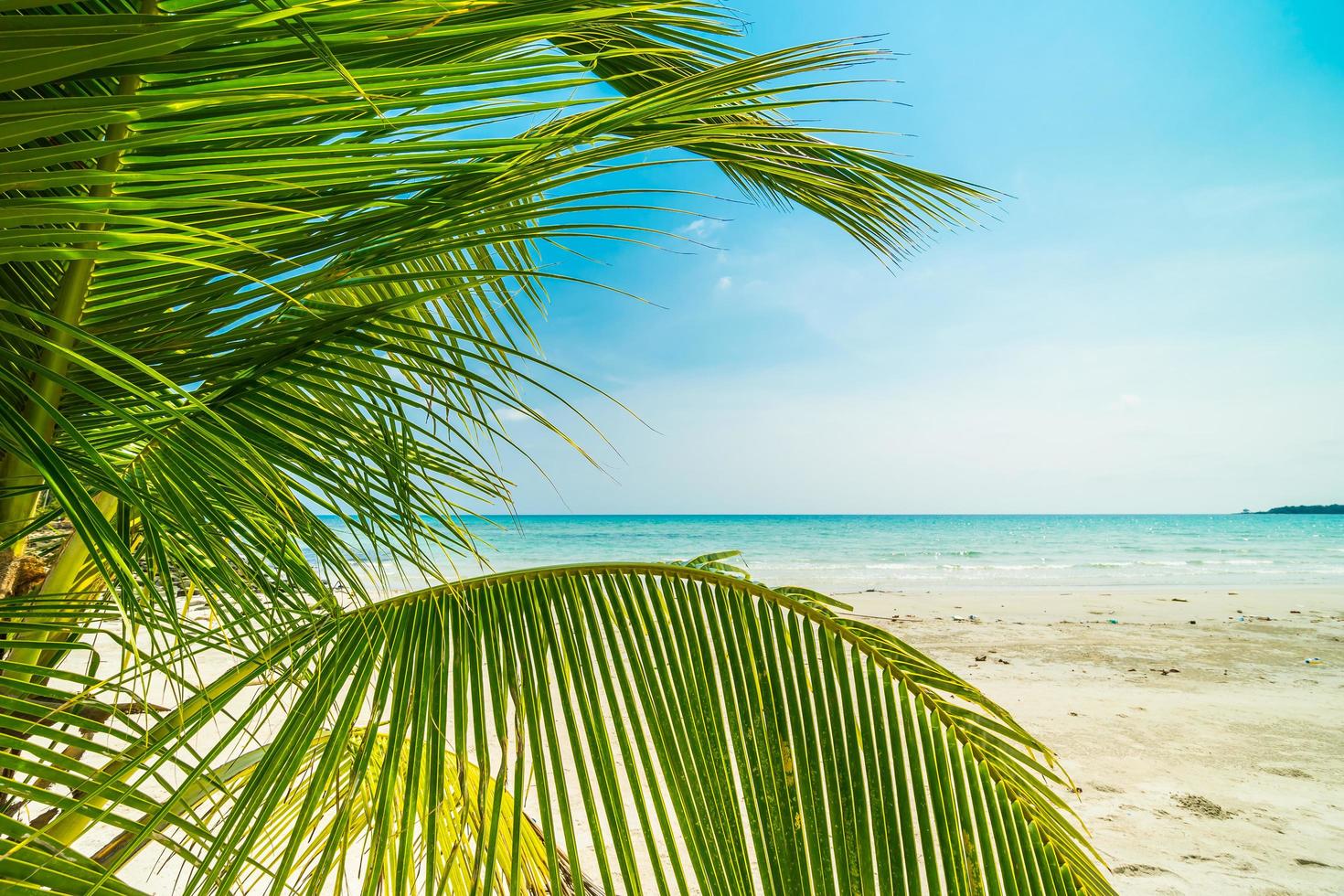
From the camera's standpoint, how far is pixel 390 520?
87cm

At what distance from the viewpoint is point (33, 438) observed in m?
0.49

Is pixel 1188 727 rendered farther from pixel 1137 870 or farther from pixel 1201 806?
pixel 1137 870

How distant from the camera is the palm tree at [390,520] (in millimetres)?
585

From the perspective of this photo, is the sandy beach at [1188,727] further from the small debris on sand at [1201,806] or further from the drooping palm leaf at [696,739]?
the drooping palm leaf at [696,739]

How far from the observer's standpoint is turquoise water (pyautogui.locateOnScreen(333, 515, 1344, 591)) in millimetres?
20266

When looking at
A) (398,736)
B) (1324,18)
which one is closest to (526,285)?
(398,736)

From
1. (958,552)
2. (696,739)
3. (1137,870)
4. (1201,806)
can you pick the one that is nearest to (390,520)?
(696,739)

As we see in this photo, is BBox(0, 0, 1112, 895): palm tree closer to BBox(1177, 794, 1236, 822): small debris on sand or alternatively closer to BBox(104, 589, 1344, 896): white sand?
BBox(104, 589, 1344, 896): white sand

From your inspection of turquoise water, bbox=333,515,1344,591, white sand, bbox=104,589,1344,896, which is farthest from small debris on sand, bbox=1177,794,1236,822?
turquoise water, bbox=333,515,1344,591

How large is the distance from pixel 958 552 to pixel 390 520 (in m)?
32.6

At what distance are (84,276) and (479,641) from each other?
23.6 inches

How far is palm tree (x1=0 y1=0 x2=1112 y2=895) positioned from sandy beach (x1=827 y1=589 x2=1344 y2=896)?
3.58m

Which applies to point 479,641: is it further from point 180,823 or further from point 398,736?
point 180,823

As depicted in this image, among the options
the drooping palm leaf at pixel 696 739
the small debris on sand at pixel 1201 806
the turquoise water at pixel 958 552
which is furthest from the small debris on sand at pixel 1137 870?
the turquoise water at pixel 958 552
